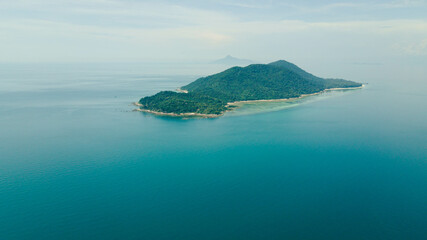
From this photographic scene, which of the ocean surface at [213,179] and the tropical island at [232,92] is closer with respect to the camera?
the ocean surface at [213,179]

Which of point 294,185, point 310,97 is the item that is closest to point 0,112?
point 294,185

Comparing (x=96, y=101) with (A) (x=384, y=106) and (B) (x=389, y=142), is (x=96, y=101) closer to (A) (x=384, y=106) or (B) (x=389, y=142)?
(B) (x=389, y=142)

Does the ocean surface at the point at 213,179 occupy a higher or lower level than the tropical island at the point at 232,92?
lower

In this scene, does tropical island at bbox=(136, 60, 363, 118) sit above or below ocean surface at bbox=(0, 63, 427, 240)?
above

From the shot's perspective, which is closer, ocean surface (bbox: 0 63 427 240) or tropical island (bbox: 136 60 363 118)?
ocean surface (bbox: 0 63 427 240)
